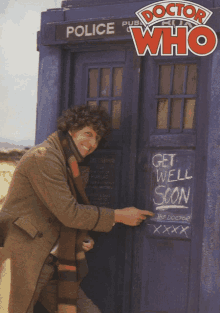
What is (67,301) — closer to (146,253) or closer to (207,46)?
(146,253)

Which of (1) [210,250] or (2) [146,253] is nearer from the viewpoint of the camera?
(1) [210,250]

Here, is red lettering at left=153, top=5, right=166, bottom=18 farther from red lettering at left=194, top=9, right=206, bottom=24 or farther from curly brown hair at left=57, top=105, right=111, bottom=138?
curly brown hair at left=57, top=105, right=111, bottom=138

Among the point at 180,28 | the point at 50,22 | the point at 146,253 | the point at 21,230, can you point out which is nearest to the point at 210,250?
the point at 146,253

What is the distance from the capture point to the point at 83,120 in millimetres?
3400

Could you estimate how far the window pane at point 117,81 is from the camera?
4156 mm

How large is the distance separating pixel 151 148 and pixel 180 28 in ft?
4.05

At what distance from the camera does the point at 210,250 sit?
12.1ft

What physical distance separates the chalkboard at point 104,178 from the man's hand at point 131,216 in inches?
12.9

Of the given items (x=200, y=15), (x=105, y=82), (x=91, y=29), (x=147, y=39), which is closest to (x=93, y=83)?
(x=105, y=82)

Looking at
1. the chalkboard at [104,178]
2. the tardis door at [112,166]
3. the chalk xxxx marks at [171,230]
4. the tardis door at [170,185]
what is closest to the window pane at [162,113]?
the tardis door at [170,185]

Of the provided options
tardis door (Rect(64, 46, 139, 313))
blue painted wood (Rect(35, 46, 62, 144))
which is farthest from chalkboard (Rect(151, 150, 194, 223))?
blue painted wood (Rect(35, 46, 62, 144))

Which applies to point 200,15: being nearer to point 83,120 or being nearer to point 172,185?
point 83,120

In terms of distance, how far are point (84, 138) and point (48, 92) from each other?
1136 mm

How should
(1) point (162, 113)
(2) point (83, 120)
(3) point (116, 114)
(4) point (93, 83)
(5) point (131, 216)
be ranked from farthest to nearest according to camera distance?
(4) point (93, 83)
(3) point (116, 114)
(1) point (162, 113)
(5) point (131, 216)
(2) point (83, 120)
